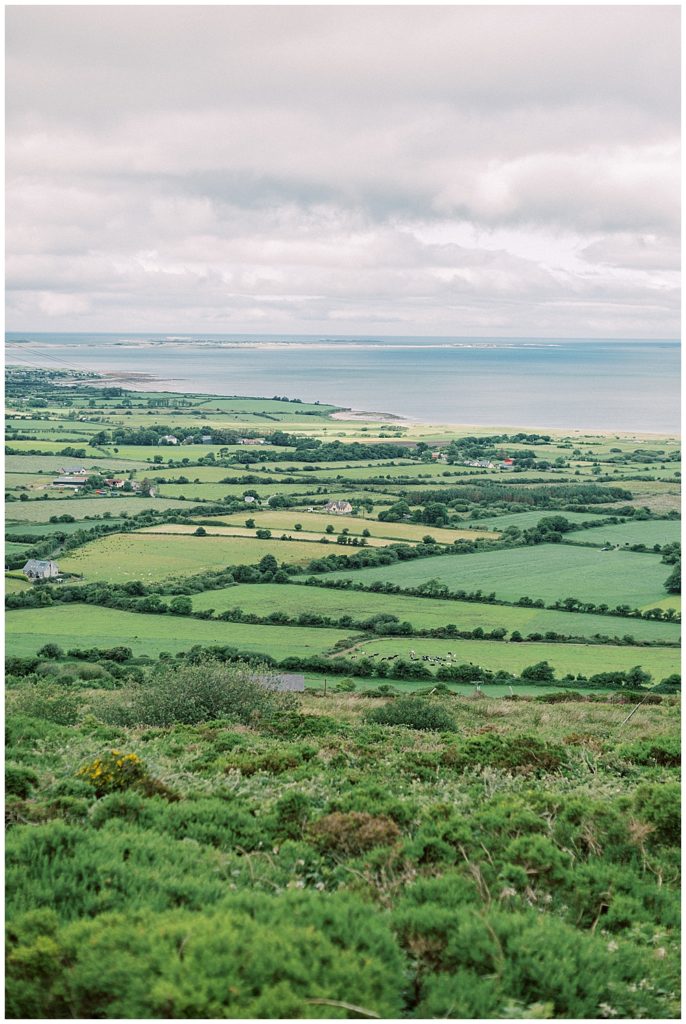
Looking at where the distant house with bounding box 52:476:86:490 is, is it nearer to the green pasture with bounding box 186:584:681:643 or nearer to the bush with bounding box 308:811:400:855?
the green pasture with bounding box 186:584:681:643

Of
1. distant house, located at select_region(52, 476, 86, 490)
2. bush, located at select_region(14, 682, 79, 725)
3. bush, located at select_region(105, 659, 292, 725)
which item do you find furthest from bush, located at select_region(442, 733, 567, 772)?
distant house, located at select_region(52, 476, 86, 490)

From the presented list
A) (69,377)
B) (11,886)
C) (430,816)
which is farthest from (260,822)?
(69,377)

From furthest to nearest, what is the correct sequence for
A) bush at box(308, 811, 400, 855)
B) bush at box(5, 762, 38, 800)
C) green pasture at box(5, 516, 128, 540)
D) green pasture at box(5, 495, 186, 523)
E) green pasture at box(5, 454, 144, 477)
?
1. green pasture at box(5, 454, 144, 477)
2. green pasture at box(5, 495, 186, 523)
3. green pasture at box(5, 516, 128, 540)
4. bush at box(5, 762, 38, 800)
5. bush at box(308, 811, 400, 855)

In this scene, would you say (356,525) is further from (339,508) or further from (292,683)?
(292,683)

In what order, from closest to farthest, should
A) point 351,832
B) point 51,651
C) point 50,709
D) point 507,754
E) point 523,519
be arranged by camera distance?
point 351,832 < point 507,754 < point 50,709 < point 51,651 < point 523,519

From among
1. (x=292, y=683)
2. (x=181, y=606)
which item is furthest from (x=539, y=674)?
(x=181, y=606)

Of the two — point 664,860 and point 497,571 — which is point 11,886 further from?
point 497,571
